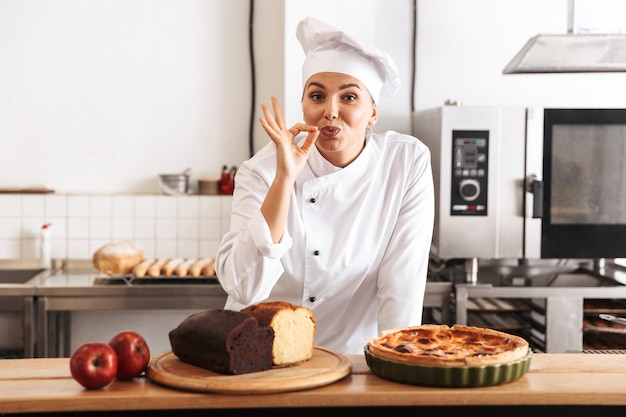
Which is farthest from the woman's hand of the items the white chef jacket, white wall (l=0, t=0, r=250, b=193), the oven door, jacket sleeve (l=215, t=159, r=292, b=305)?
white wall (l=0, t=0, r=250, b=193)

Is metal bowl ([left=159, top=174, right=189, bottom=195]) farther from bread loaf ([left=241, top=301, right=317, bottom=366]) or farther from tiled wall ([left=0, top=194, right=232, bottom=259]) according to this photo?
bread loaf ([left=241, top=301, right=317, bottom=366])

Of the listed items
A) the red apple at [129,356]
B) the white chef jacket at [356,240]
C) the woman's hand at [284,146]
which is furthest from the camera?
the white chef jacket at [356,240]

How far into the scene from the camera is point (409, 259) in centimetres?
234

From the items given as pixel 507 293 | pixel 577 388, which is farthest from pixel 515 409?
pixel 507 293

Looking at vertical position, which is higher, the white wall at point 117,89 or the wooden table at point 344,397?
the white wall at point 117,89

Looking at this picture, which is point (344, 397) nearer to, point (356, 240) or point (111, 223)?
point (356, 240)

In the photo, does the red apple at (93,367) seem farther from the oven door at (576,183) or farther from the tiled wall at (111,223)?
the tiled wall at (111,223)

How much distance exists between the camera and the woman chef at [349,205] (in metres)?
2.27

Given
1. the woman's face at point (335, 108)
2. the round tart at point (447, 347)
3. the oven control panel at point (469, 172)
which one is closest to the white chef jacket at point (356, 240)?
the woman's face at point (335, 108)

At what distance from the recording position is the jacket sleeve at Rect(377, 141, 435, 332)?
2.31m

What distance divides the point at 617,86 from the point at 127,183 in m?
2.59

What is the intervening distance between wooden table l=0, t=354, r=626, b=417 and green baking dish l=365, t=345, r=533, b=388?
0.01 meters

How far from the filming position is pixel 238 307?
8.00 feet

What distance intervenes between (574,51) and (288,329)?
2198mm
